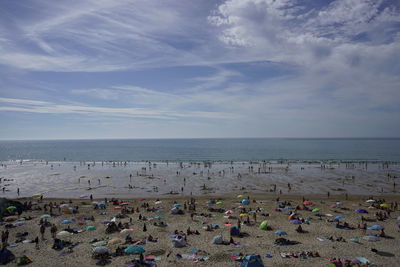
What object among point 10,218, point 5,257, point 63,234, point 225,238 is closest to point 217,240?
point 225,238

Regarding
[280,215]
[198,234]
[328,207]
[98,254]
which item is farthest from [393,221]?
[98,254]

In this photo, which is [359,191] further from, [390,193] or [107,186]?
[107,186]

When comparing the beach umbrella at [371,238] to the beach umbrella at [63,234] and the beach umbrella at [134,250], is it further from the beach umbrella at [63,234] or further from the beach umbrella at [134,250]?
the beach umbrella at [63,234]

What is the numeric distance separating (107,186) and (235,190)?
2298 centimetres

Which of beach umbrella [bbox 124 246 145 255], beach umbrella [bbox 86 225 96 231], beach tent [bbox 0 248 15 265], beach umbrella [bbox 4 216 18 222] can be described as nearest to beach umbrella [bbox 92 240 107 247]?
beach umbrella [bbox 124 246 145 255]

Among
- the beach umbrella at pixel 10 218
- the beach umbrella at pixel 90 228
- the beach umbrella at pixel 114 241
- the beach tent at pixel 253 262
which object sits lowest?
the beach umbrella at pixel 10 218

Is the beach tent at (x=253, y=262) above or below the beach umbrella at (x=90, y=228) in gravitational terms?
above

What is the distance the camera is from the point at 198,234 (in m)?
20.2

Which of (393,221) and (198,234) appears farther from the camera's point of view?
(393,221)

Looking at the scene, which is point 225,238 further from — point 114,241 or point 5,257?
point 5,257

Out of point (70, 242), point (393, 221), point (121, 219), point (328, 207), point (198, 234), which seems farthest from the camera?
point (328, 207)

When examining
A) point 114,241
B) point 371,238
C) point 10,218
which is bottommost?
point 10,218

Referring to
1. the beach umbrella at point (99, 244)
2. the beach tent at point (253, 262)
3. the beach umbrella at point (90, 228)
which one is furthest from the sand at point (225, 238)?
the beach tent at point (253, 262)

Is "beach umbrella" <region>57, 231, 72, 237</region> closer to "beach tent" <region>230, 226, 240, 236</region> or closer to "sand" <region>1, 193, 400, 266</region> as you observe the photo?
"sand" <region>1, 193, 400, 266</region>
